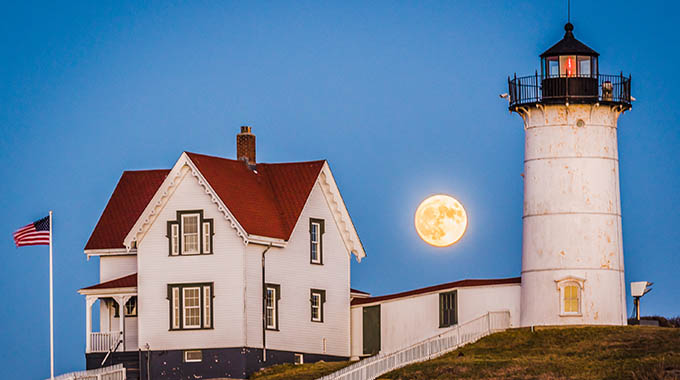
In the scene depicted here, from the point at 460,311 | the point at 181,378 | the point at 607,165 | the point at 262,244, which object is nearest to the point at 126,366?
the point at 181,378

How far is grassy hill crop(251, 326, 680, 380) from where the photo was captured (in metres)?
57.2

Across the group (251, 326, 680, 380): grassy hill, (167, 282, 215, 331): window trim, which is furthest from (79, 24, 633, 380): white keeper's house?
(251, 326, 680, 380): grassy hill

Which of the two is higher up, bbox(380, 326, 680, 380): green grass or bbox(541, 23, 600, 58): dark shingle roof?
bbox(541, 23, 600, 58): dark shingle roof

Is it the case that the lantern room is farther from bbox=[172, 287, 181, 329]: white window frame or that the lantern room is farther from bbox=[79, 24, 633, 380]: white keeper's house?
bbox=[172, 287, 181, 329]: white window frame

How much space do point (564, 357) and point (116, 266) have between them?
790 inches

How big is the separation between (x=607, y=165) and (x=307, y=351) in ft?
44.8

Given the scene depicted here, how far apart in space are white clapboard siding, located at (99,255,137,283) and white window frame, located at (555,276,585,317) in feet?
56.1

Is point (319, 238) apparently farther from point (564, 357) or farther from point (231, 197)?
point (564, 357)

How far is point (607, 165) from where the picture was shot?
67625 millimetres

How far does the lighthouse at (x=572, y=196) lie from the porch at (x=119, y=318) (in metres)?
15.1

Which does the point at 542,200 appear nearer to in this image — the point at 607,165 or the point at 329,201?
the point at 607,165

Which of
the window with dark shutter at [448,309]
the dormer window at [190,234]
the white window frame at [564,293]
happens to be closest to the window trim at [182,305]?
the dormer window at [190,234]

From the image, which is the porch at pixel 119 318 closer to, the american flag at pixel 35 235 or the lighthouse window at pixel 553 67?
the american flag at pixel 35 235

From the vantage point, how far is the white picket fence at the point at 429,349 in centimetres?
5894
